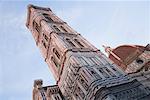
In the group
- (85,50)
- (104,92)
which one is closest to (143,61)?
(85,50)

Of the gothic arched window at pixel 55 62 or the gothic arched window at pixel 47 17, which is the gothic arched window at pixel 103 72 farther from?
the gothic arched window at pixel 47 17

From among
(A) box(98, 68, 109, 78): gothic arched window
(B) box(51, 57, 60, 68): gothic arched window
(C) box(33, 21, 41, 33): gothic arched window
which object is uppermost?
(C) box(33, 21, 41, 33): gothic arched window

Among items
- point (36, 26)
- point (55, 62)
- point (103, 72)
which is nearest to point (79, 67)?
point (103, 72)

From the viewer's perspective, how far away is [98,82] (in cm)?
3094

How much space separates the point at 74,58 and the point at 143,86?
27.2 feet

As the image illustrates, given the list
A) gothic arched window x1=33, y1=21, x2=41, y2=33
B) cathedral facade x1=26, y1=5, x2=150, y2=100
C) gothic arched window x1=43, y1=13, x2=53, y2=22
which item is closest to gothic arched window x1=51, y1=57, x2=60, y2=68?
cathedral facade x1=26, y1=5, x2=150, y2=100

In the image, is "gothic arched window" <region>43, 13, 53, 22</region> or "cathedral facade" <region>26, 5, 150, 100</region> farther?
"gothic arched window" <region>43, 13, 53, 22</region>

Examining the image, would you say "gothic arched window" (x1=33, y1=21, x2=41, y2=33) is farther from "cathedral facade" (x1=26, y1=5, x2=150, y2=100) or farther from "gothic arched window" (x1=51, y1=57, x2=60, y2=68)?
"gothic arched window" (x1=51, y1=57, x2=60, y2=68)

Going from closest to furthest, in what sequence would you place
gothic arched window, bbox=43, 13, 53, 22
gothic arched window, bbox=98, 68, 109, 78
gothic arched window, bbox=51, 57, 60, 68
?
gothic arched window, bbox=98, 68, 109, 78, gothic arched window, bbox=51, 57, 60, 68, gothic arched window, bbox=43, 13, 53, 22

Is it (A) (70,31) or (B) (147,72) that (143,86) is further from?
(A) (70,31)

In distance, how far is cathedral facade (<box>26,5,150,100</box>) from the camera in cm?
3101

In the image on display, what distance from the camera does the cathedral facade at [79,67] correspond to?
3101cm

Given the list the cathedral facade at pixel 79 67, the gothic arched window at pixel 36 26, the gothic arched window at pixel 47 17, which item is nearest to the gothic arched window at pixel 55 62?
the cathedral facade at pixel 79 67

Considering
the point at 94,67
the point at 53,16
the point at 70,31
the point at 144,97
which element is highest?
the point at 53,16
